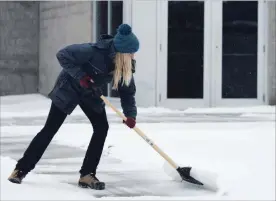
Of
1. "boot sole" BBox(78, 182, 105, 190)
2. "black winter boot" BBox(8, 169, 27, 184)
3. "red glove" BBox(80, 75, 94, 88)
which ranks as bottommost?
"boot sole" BBox(78, 182, 105, 190)

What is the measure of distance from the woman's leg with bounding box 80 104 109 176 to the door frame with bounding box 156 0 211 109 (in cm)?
897

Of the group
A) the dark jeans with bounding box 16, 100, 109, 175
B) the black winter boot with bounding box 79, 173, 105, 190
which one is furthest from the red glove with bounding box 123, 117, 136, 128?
the black winter boot with bounding box 79, 173, 105, 190

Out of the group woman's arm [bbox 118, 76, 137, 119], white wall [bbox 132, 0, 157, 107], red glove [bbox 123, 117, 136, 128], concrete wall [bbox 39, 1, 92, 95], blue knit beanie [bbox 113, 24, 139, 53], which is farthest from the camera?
concrete wall [bbox 39, 1, 92, 95]

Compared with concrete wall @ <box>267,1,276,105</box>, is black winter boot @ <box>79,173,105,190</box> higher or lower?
lower

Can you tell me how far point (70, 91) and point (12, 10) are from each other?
44.2ft

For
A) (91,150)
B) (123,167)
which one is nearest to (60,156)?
(123,167)

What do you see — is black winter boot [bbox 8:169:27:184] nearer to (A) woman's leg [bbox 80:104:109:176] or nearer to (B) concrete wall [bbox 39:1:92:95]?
(A) woman's leg [bbox 80:104:109:176]

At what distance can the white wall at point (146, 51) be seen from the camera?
15.5m

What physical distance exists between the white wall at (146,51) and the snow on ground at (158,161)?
305 centimetres

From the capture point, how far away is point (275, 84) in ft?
52.3

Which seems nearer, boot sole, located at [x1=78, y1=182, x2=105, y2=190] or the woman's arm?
the woman's arm

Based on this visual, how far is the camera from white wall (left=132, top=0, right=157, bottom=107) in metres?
15.5

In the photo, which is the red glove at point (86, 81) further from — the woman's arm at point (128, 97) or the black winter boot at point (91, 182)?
the black winter boot at point (91, 182)

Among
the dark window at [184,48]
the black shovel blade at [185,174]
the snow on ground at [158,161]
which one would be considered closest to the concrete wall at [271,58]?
the dark window at [184,48]
